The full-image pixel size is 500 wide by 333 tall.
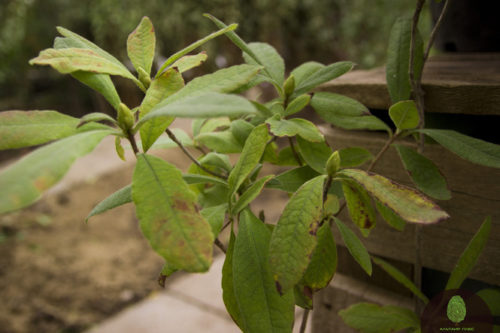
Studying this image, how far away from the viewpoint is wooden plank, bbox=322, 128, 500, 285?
0.72 metres

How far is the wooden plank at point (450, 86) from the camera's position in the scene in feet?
2.20

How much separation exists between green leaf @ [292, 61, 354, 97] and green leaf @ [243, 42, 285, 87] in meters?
0.04

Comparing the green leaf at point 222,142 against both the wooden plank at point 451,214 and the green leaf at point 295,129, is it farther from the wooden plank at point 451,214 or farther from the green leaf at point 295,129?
the wooden plank at point 451,214

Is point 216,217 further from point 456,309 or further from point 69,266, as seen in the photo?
point 69,266

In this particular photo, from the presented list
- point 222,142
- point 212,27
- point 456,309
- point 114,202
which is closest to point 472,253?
point 456,309

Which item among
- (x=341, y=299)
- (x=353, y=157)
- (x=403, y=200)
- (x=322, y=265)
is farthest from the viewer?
(x=341, y=299)

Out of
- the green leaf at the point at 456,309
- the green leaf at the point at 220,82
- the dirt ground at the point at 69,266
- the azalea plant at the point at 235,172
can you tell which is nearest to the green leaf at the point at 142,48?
the azalea plant at the point at 235,172

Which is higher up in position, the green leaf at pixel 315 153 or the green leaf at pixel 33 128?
the green leaf at pixel 33 128

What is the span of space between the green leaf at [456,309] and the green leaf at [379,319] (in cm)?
7

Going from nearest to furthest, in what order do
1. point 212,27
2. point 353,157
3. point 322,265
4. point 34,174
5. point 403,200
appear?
point 34,174 → point 403,200 → point 322,265 → point 353,157 → point 212,27

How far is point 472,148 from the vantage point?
0.59 meters

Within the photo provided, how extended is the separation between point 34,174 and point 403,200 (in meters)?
0.40

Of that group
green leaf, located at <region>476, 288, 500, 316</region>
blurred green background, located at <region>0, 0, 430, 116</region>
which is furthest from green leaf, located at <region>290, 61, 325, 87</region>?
blurred green background, located at <region>0, 0, 430, 116</region>

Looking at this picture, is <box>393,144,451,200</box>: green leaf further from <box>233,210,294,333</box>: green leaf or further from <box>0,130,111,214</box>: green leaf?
<box>0,130,111,214</box>: green leaf
